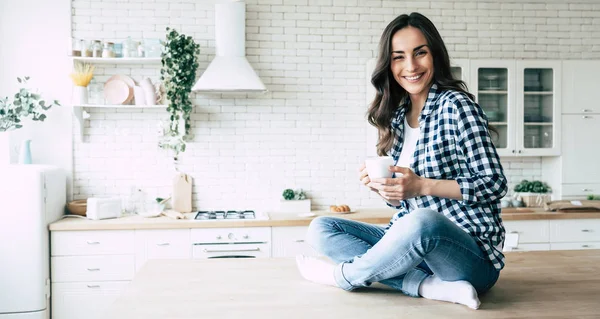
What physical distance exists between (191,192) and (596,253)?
10.2 ft

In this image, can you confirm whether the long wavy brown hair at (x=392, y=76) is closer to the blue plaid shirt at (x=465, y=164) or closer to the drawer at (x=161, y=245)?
the blue plaid shirt at (x=465, y=164)

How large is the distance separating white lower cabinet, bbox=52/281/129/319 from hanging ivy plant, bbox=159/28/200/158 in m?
1.28

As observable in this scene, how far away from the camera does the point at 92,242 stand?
13.3 feet

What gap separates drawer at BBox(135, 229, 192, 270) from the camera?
13.4 feet

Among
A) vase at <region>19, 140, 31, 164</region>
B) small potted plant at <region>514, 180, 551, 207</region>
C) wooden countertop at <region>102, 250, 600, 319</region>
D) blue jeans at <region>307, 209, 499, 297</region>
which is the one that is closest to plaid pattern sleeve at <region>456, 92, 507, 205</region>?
blue jeans at <region>307, 209, 499, 297</region>

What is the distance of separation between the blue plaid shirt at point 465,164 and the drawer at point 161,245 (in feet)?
7.81

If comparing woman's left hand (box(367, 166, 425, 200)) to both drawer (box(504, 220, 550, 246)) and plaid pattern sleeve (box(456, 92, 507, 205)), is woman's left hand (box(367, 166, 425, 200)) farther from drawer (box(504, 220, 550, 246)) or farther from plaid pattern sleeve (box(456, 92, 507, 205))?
drawer (box(504, 220, 550, 246))

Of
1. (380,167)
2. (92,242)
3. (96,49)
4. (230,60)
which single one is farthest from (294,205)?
(380,167)

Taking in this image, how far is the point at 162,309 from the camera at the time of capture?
202 centimetres

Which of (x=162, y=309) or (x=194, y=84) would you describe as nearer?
(x=162, y=309)

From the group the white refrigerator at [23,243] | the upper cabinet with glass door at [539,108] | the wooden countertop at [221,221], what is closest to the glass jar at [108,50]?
the white refrigerator at [23,243]

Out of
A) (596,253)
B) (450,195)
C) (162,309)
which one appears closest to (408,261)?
(450,195)

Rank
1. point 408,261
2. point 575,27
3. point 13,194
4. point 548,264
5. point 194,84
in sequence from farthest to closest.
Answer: point 575,27 → point 194,84 → point 13,194 → point 548,264 → point 408,261

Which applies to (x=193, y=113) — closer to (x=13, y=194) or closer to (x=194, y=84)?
(x=194, y=84)
